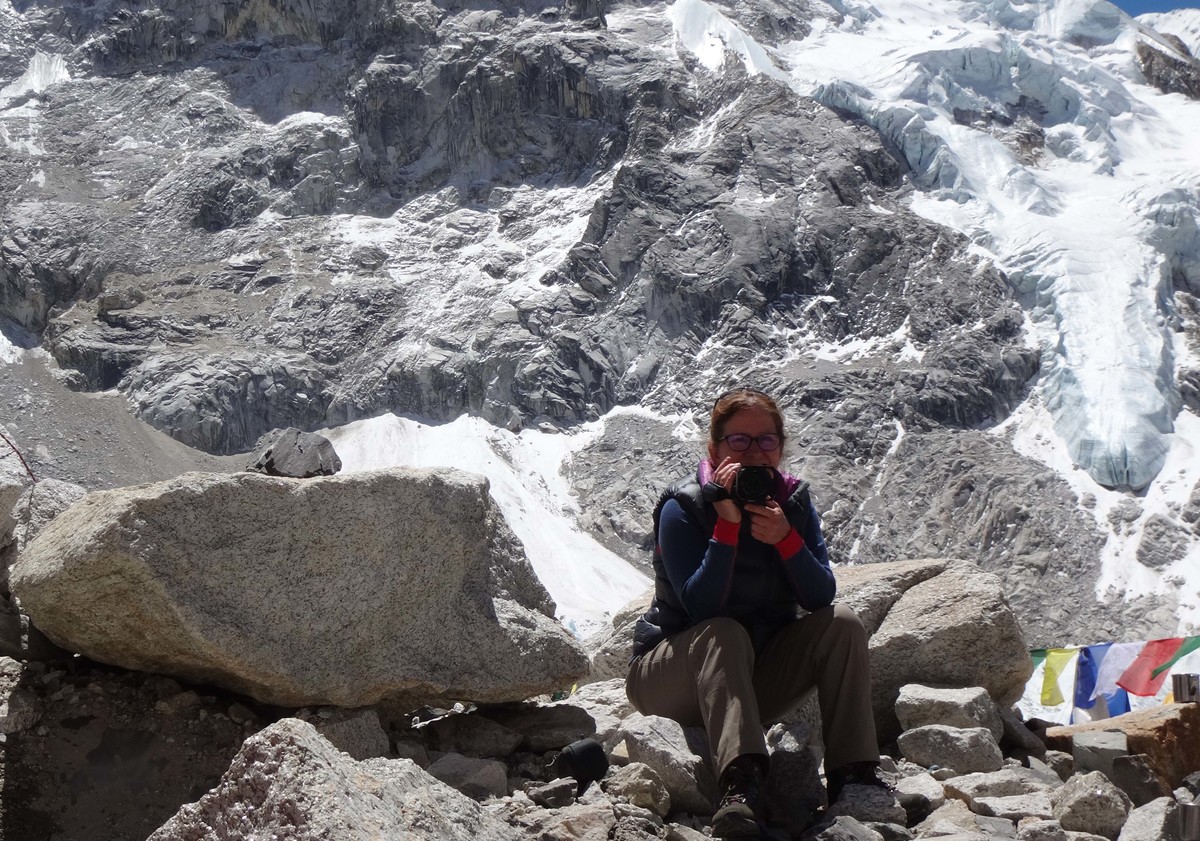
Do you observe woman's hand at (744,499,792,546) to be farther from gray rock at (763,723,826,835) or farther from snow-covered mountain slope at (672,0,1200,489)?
snow-covered mountain slope at (672,0,1200,489)

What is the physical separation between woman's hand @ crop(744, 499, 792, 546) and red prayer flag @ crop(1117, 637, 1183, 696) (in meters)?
10.6

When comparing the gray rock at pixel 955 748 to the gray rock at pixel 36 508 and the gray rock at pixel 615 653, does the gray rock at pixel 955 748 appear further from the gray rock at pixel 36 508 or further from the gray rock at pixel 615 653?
the gray rock at pixel 36 508

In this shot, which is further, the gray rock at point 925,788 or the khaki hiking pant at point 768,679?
the gray rock at point 925,788

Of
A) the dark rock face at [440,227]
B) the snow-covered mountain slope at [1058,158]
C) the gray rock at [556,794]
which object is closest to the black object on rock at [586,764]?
the gray rock at [556,794]

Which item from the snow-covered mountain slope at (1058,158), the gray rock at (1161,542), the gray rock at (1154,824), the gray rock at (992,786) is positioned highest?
the gray rock at (1154,824)

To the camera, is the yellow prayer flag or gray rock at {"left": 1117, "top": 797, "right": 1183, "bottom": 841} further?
the yellow prayer flag

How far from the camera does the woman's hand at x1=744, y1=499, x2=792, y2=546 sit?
484 centimetres

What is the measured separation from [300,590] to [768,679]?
6.89ft

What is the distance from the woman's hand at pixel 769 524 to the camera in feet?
15.9

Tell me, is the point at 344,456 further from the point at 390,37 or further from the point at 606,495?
the point at 390,37

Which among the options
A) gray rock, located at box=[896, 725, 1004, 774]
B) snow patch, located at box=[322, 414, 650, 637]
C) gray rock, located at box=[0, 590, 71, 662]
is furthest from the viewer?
snow patch, located at box=[322, 414, 650, 637]

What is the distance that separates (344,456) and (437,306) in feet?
60.5

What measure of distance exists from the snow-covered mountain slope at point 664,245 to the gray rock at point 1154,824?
56192 mm

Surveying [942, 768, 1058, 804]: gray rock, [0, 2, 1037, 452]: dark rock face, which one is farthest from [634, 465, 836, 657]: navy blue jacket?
[0, 2, 1037, 452]: dark rock face
